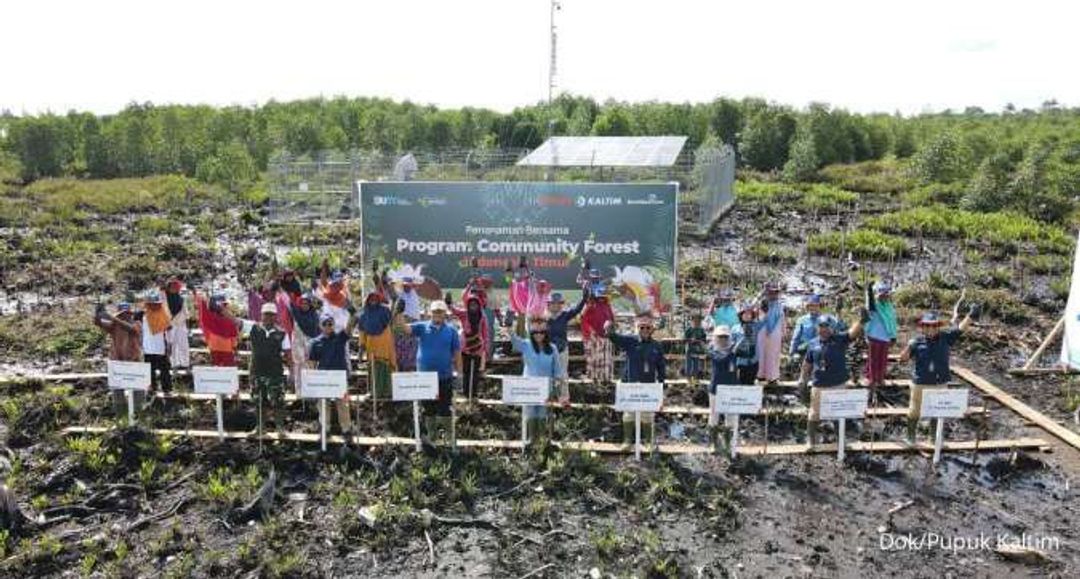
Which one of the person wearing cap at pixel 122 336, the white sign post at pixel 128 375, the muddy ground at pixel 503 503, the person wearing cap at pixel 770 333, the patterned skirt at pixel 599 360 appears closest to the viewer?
the muddy ground at pixel 503 503

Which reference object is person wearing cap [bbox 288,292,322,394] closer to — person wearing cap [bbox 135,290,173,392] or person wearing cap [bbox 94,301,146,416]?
person wearing cap [bbox 135,290,173,392]

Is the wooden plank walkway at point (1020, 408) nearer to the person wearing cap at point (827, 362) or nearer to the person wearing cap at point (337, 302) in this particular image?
the person wearing cap at point (827, 362)

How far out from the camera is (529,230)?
14.9 metres

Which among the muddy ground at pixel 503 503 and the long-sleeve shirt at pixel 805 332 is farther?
the long-sleeve shirt at pixel 805 332

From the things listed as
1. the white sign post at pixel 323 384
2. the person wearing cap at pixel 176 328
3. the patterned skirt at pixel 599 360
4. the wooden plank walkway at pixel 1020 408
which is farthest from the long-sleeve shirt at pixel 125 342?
the wooden plank walkway at pixel 1020 408

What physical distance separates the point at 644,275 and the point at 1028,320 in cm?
846

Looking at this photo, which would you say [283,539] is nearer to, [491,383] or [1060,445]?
[491,383]

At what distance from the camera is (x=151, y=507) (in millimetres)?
9023

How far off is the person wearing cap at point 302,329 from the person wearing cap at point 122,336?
1938mm

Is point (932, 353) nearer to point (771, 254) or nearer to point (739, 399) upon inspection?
point (739, 399)

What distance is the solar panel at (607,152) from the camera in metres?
A: 31.6

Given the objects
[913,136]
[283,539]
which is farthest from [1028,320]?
[913,136]

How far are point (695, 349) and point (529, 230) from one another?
3940mm

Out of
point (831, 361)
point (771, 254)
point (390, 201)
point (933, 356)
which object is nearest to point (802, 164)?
point (771, 254)
